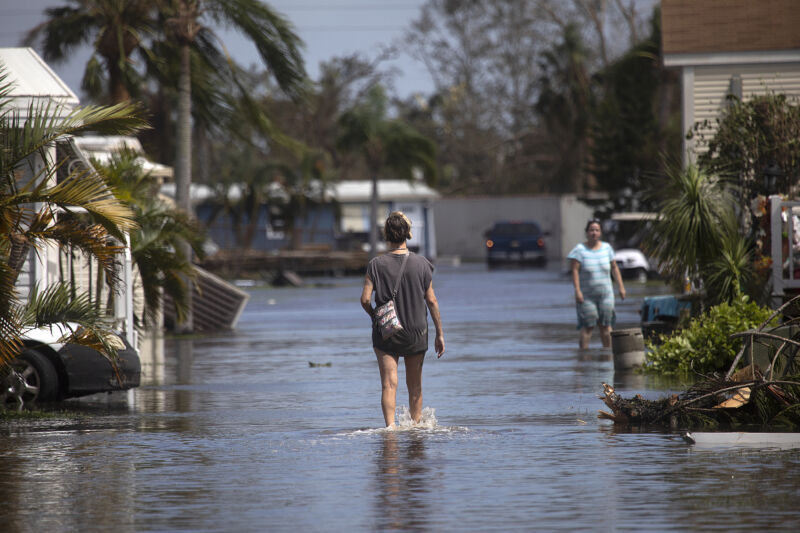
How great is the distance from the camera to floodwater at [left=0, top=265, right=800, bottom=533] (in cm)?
786

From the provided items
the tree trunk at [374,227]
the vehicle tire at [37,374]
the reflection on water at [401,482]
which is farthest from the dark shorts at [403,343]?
the tree trunk at [374,227]

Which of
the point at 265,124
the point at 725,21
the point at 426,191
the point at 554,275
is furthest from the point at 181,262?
the point at 426,191

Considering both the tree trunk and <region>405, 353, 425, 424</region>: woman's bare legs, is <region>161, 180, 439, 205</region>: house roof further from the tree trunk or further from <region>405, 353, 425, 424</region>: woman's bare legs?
<region>405, 353, 425, 424</region>: woman's bare legs

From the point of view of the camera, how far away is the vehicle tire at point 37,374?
44.7 feet

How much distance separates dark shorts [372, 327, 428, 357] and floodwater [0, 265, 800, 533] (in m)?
0.64

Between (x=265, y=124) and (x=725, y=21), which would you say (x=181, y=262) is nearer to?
(x=265, y=124)

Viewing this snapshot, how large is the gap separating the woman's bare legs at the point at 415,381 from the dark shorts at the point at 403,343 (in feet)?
0.30

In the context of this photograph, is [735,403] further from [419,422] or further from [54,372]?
[54,372]

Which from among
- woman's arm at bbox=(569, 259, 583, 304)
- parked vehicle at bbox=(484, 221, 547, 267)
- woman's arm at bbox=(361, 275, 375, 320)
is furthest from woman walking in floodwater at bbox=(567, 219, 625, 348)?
parked vehicle at bbox=(484, 221, 547, 267)

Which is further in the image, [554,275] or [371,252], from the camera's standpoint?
[371,252]

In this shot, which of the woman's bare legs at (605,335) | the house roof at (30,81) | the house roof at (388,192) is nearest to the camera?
the house roof at (30,81)

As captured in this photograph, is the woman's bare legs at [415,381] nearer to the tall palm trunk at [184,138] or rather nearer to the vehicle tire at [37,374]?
the vehicle tire at [37,374]

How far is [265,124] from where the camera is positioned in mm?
26141

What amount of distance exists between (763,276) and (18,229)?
8756mm
